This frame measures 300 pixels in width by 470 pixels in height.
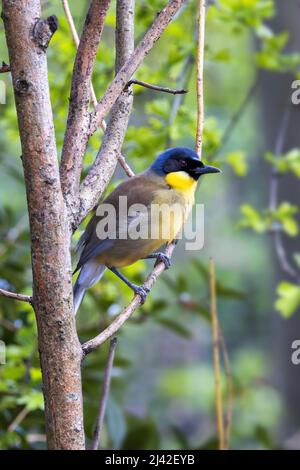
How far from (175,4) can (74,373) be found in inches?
36.3

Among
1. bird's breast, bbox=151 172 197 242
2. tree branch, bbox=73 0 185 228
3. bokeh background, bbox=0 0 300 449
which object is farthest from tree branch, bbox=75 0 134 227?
bokeh background, bbox=0 0 300 449

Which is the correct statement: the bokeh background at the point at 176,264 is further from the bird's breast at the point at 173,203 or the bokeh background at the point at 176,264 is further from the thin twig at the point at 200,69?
the thin twig at the point at 200,69

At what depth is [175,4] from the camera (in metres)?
1.89

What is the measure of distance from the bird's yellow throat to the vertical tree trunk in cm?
138

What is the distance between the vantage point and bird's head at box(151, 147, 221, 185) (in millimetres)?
2840

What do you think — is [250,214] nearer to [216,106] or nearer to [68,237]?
[68,237]

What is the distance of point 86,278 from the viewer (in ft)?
9.37

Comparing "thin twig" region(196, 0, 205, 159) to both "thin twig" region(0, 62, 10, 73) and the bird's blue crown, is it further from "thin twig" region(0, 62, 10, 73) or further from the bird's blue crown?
the bird's blue crown

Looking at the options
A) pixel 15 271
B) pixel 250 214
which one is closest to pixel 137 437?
pixel 15 271

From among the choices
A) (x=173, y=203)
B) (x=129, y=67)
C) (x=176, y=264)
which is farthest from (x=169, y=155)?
(x=176, y=264)

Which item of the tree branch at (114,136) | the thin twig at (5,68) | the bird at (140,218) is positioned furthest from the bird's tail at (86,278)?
the thin twig at (5,68)

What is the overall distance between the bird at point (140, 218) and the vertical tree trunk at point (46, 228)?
1231mm

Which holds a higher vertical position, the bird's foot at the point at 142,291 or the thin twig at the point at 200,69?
the thin twig at the point at 200,69

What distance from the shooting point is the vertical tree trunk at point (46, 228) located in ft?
5.03
